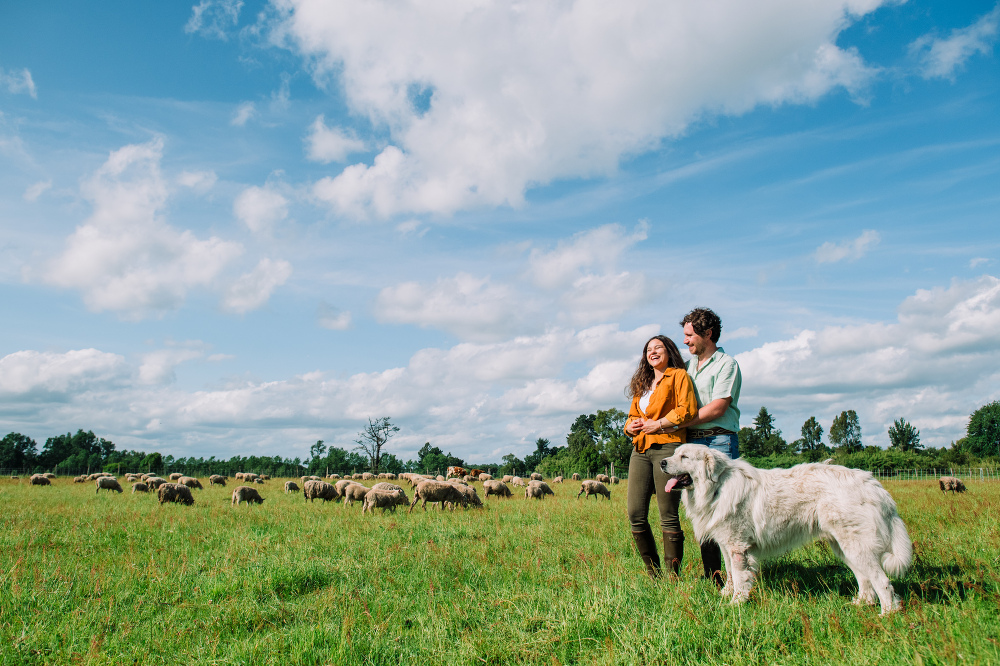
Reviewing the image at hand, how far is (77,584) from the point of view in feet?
17.7

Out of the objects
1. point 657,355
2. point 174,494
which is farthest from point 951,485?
point 174,494

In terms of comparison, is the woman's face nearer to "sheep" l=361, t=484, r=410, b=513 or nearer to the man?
the man

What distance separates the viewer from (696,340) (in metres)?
4.95

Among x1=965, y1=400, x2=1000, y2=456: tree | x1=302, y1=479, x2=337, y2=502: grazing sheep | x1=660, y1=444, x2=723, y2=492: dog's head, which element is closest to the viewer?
x1=660, y1=444, x2=723, y2=492: dog's head

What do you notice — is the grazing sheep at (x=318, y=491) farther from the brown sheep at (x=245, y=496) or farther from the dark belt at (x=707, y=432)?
the dark belt at (x=707, y=432)

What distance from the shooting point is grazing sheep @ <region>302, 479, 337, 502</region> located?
2005 centimetres

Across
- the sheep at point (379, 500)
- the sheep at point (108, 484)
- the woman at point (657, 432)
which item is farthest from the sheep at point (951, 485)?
the sheep at point (108, 484)

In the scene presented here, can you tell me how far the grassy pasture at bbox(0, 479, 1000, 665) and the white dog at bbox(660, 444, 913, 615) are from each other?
0.94 ft

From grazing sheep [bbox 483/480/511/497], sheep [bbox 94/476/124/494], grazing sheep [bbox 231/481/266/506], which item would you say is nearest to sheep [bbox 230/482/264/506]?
grazing sheep [bbox 231/481/266/506]

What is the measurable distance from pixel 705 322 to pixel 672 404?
0.92 m

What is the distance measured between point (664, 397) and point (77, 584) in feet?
21.0

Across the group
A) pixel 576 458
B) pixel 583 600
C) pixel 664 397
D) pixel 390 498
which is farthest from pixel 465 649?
pixel 576 458

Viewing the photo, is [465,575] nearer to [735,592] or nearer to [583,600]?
[583,600]

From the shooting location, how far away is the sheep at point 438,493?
15.9 metres
